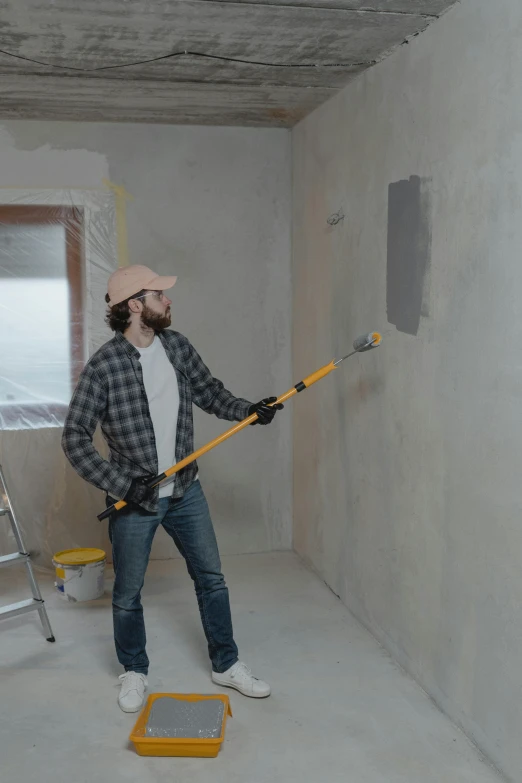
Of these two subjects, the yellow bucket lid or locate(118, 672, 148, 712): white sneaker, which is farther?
the yellow bucket lid

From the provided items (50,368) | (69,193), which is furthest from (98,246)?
(50,368)

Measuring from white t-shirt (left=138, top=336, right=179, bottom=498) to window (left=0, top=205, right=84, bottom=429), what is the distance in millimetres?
1555

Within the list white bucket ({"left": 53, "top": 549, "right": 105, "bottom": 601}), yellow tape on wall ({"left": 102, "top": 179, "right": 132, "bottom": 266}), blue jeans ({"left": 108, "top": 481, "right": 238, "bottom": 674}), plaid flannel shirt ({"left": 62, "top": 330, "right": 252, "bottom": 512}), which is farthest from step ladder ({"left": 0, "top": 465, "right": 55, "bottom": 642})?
yellow tape on wall ({"left": 102, "top": 179, "right": 132, "bottom": 266})

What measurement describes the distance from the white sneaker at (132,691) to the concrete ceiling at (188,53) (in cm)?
212

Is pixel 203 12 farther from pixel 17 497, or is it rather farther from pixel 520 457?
pixel 17 497

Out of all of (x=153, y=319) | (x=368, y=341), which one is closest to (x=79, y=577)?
(x=153, y=319)

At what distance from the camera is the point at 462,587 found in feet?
7.88

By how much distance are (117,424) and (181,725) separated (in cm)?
93

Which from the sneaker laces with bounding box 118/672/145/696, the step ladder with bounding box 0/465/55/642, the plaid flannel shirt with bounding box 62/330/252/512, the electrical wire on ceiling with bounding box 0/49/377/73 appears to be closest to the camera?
the plaid flannel shirt with bounding box 62/330/252/512

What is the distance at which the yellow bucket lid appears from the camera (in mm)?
3638

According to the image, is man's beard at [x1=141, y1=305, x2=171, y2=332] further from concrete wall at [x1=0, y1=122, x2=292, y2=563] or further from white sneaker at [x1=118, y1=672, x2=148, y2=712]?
concrete wall at [x1=0, y1=122, x2=292, y2=563]

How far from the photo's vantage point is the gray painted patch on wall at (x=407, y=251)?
103 inches

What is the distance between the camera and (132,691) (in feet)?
8.71

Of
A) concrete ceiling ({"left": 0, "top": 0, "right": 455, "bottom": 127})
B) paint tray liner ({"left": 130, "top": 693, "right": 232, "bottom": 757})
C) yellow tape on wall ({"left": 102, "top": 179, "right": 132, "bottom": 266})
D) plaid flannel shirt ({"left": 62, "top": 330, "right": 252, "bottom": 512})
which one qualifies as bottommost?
paint tray liner ({"left": 130, "top": 693, "right": 232, "bottom": 757})
